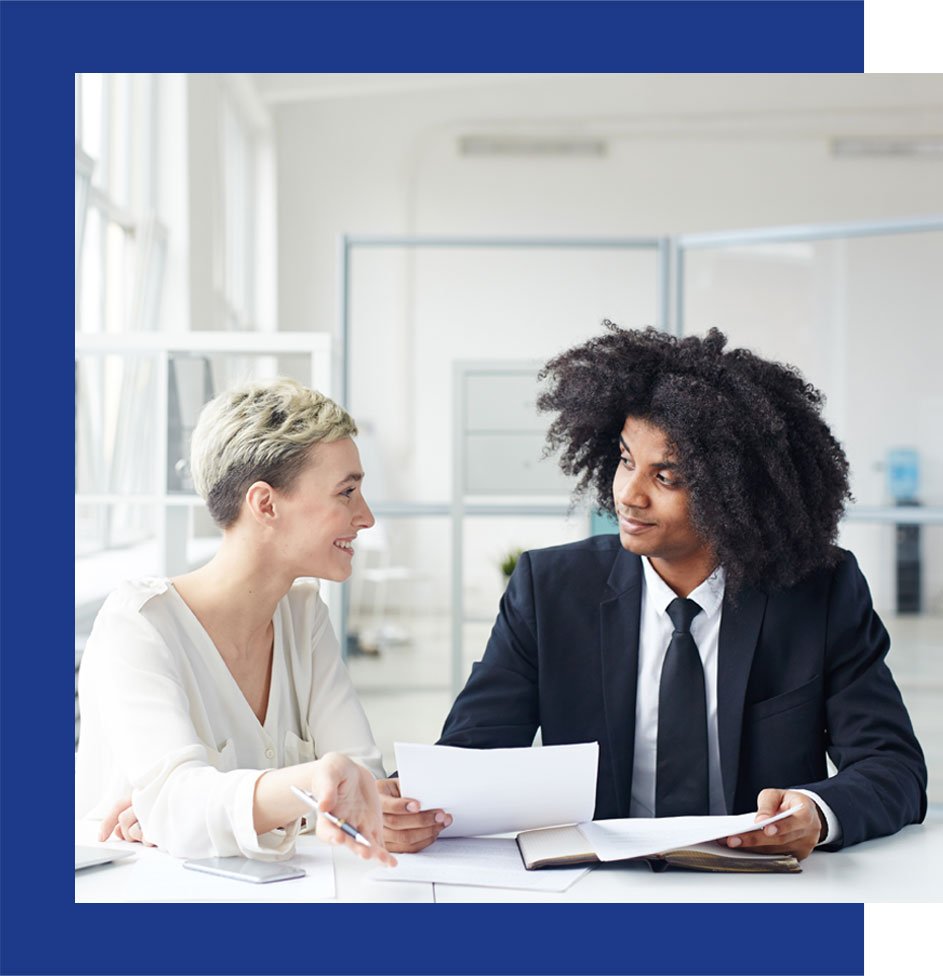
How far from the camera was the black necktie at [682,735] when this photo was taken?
188cm

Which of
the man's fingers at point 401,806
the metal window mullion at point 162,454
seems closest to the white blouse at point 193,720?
the man's fingers at point 401,806

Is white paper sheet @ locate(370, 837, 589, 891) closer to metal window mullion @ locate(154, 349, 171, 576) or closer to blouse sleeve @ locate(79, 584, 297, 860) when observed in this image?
blouse sleeve @ locate(79, 584, 297, 860)

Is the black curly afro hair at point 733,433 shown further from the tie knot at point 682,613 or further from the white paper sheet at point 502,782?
the white paper sheet at point 502,782

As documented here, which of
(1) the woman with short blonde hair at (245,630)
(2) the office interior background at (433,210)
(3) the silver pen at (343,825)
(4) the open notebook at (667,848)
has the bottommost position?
(4) the open notebook at (667,848)

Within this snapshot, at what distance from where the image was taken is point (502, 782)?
149 cm

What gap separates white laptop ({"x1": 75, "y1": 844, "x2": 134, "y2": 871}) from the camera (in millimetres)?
1460

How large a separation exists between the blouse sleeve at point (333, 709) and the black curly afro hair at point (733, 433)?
0.56 meters

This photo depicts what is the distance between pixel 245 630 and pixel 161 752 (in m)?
0.31

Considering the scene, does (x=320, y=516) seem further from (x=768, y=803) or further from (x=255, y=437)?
(x=768, y=803)

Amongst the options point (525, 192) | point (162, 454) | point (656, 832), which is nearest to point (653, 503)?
point (656, 832)

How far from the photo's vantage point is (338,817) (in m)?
1.32

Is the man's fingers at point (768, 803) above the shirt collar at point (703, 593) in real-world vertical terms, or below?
below

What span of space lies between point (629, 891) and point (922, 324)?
3.18 m

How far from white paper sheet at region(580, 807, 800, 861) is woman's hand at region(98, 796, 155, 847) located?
56cm
